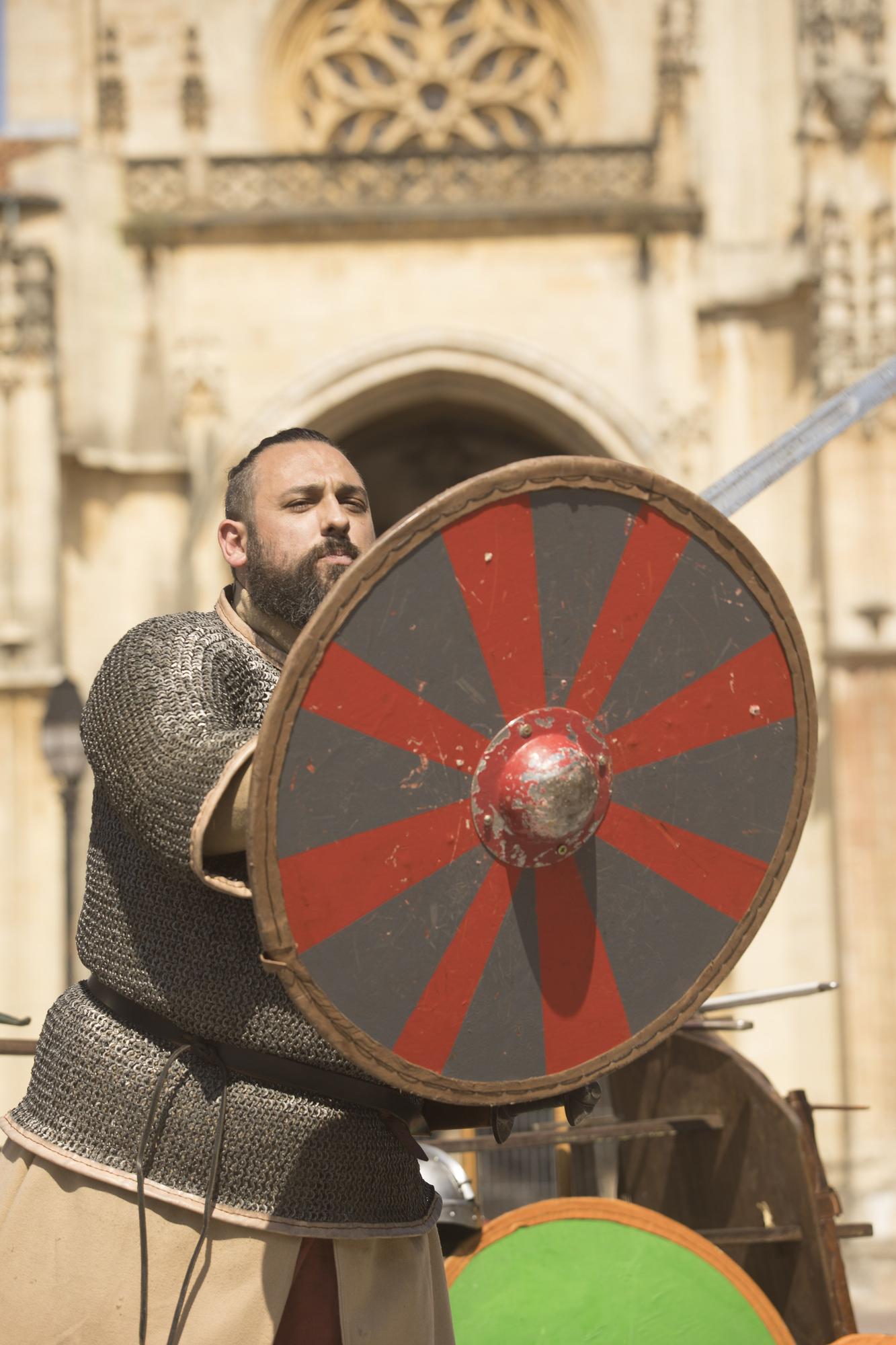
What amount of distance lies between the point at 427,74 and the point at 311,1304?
11724 millimetres

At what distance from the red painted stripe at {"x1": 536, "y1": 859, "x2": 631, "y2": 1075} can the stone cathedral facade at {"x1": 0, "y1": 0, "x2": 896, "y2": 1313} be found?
8.92 m

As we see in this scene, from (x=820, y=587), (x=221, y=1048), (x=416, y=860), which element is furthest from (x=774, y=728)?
(x=820, y=587)

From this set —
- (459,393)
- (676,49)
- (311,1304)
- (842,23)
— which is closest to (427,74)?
(676,49)

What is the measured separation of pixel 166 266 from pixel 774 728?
1021cm

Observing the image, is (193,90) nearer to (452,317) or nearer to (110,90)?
(110,90)

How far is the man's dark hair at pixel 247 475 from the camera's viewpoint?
214 cm

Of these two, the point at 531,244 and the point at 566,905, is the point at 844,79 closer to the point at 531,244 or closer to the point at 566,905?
the point at 531,244

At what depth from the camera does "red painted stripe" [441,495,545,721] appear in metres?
1.86

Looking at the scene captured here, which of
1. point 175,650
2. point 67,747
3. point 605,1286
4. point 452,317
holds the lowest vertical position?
point 605,1286

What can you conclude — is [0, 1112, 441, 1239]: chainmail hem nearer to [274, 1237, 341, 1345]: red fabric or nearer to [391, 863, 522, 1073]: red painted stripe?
[274, 1237, 341, 1345]: red fabric

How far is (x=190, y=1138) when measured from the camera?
193 centimetres

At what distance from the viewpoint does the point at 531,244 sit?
37.8 feet

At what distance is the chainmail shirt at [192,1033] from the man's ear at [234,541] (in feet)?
0.54

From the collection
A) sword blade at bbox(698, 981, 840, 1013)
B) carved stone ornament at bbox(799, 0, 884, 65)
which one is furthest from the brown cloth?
carved stone ornament at bbox(799, 0, 884, 65)
